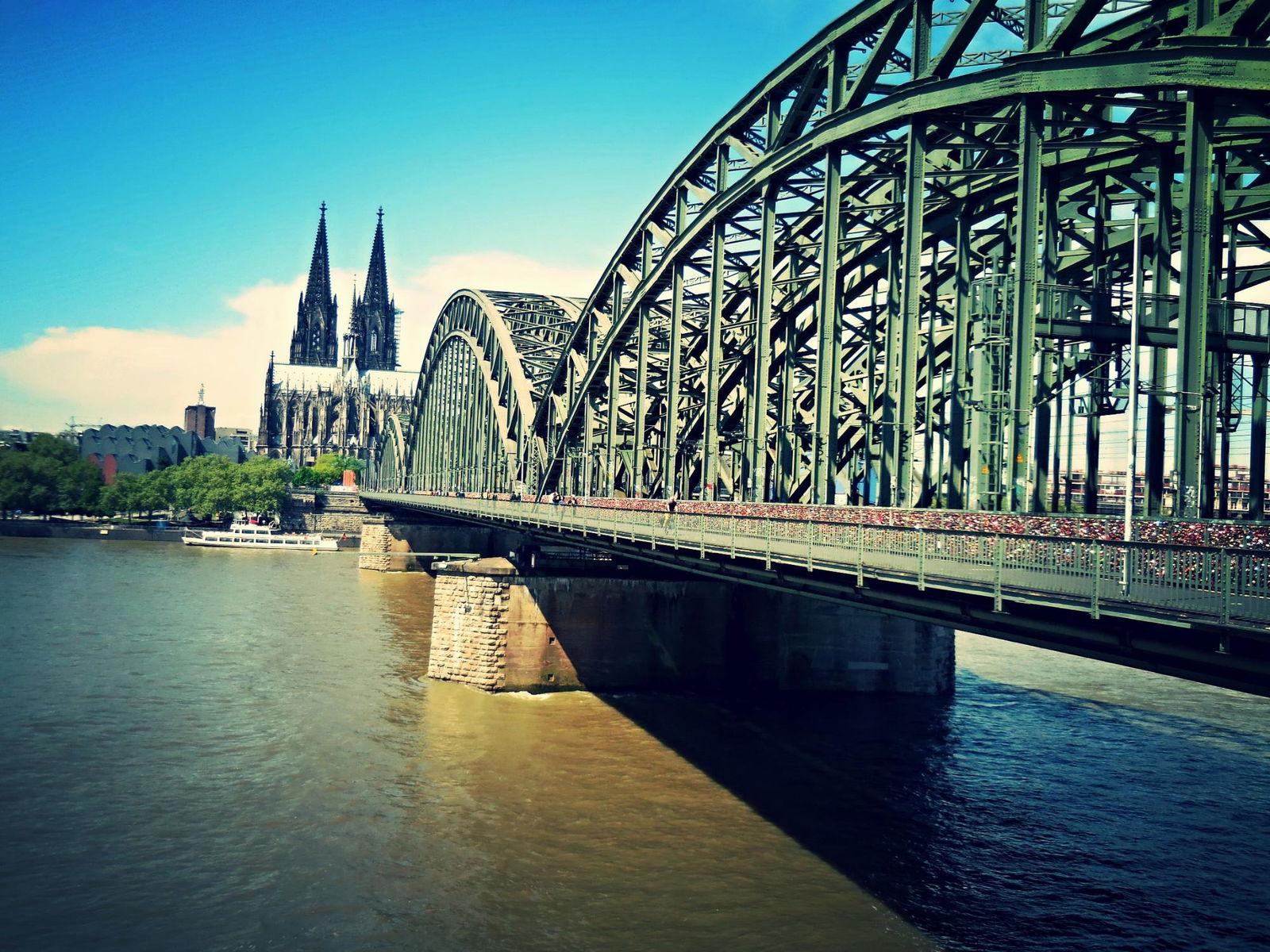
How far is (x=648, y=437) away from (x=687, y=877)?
3397 centimetres

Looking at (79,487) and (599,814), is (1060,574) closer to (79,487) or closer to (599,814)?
(599,814)

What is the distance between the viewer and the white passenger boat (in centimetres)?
Result: 10394

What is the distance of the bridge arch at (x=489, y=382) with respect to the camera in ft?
224

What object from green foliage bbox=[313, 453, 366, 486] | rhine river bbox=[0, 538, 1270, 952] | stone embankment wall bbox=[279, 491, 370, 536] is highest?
green foliage bbox=[313, 453, 366, 486]

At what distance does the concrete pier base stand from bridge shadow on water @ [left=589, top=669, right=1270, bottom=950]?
1.14m

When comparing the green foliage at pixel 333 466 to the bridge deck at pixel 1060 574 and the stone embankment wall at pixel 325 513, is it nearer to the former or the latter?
the stone embankment wall at pixel 325 513

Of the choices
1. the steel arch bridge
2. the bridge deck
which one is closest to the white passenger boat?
the steel arch bridge

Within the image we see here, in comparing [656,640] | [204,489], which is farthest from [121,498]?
[656,640]

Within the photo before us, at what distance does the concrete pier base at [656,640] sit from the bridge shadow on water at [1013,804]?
1.14m

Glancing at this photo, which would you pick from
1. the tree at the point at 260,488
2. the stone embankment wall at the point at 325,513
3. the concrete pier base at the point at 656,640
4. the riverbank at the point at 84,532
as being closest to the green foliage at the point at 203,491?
the tree at the point at 260,488

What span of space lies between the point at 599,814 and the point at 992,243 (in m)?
22.4

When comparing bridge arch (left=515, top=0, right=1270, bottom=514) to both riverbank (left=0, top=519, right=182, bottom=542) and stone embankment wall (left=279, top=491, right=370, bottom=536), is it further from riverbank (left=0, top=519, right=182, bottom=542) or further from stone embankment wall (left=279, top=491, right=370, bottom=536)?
stone embankment wall (left=279, top=491, right=370, bottom=536)

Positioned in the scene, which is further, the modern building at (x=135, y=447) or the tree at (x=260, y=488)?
the modern building at (x=135, y=447)

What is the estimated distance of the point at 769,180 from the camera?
32875 millimetres
